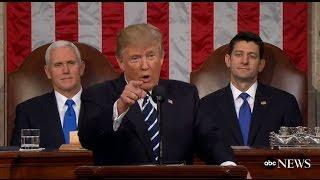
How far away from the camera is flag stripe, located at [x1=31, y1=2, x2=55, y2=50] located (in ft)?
19.9

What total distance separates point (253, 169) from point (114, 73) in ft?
5.64

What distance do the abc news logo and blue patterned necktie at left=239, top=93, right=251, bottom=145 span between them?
972mm

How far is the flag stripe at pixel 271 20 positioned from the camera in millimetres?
6156

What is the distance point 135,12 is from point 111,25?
0.74 ft

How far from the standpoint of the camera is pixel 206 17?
6145mm

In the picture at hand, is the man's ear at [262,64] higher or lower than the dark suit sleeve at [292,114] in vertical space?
higher

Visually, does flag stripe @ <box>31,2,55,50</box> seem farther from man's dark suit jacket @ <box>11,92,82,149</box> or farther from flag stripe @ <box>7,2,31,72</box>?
man's dark suit jacket @ <box>11,92,82,149</box>

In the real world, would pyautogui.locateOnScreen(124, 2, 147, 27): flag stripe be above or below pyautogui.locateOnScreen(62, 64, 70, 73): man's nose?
above

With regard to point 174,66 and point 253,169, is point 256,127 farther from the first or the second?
point 174,66

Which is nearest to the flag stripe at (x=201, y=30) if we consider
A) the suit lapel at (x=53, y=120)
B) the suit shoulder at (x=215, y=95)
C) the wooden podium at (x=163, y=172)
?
the suit shoulder at (x=215, y=95)

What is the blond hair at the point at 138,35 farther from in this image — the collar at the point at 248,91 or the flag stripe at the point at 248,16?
the flag stripe at the point at 248,16

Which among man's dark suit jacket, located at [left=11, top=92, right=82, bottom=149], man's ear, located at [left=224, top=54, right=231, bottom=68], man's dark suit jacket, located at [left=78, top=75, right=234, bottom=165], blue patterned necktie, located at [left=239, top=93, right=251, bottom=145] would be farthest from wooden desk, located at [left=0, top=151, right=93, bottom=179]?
man's ear, located at [left=224, top=54, right=231, bottom=68]

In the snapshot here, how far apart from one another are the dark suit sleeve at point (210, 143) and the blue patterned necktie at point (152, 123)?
20cm

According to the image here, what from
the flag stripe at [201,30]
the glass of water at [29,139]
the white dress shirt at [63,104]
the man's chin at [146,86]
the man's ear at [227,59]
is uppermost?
the flag stripe at [201,30]
